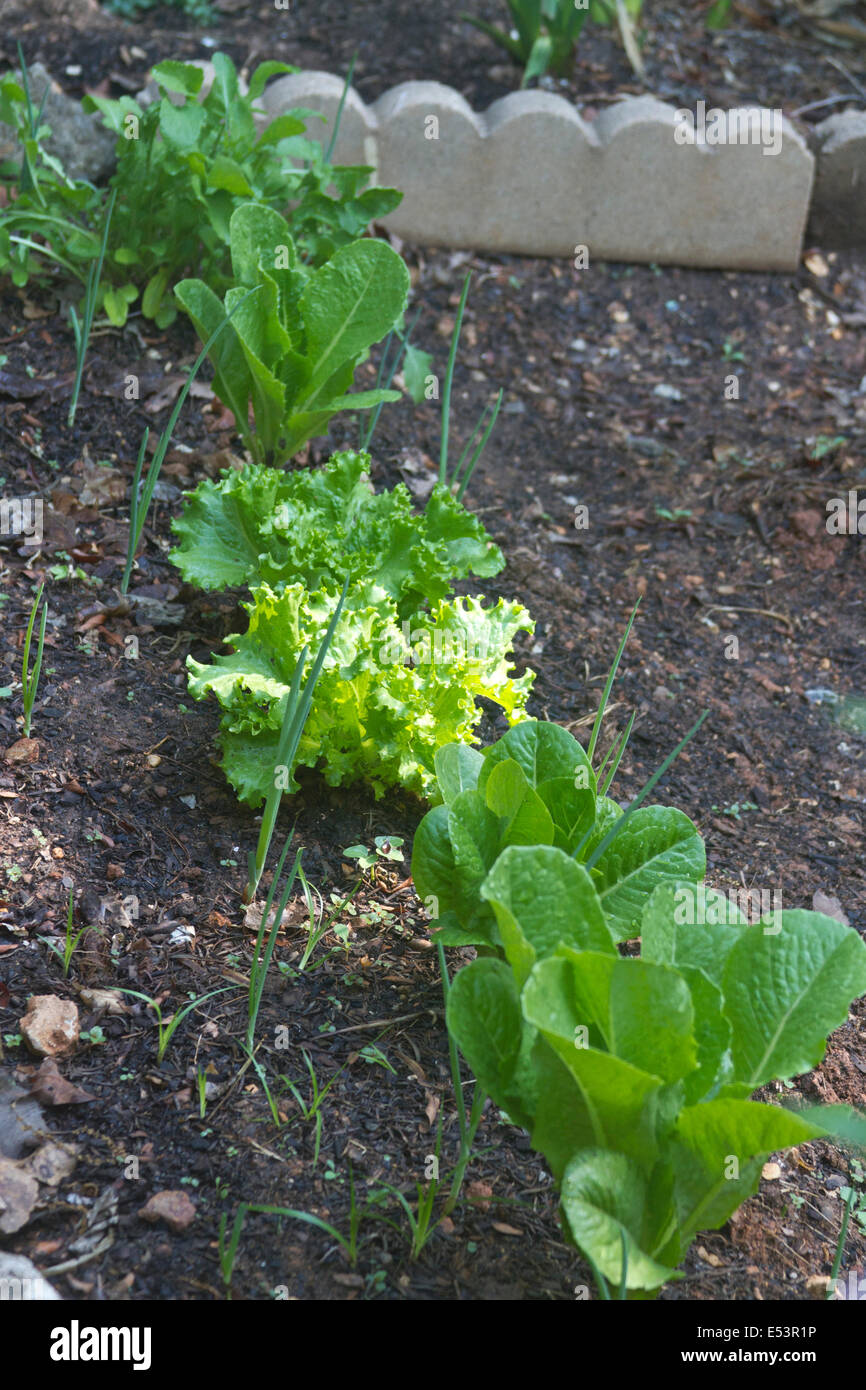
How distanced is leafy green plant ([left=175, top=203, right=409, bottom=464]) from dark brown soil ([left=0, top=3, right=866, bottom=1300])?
1.16 feet

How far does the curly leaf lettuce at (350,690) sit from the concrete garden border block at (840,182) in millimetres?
3059

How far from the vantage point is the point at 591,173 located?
4117mm

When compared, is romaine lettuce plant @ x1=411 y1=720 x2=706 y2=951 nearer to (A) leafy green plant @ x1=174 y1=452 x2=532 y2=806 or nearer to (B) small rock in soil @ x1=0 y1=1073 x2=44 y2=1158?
(A) leafy green plant @ x1=174 y1=452 x2=532 y2=806

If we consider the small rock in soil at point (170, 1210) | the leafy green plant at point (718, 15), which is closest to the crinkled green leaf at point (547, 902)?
the small rock in soil at point (170, 1210)

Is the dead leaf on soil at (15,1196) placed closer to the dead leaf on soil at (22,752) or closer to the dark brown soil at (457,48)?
the dead leaf on soil at (22,752)

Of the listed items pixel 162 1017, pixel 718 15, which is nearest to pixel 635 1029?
pixel 162 1017

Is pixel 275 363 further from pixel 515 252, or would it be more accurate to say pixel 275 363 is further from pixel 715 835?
pixel 515 252

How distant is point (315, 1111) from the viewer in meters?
1.71

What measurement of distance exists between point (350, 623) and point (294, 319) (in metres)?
0.92

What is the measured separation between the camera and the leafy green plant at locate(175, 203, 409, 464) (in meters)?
2.63

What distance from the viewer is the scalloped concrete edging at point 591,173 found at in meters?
3.95

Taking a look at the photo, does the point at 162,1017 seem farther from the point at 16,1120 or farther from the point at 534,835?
the point at 534,835

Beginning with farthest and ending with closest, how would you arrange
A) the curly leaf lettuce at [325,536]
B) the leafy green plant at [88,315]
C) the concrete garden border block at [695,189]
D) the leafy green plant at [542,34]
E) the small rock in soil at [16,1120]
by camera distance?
the leafy green plant at [542,34], the concrete garden border block at [695,189], the leafy green plant at [88,315], the curly leaf lettuce at [325,536], the small rock in soil at [16,1120]
